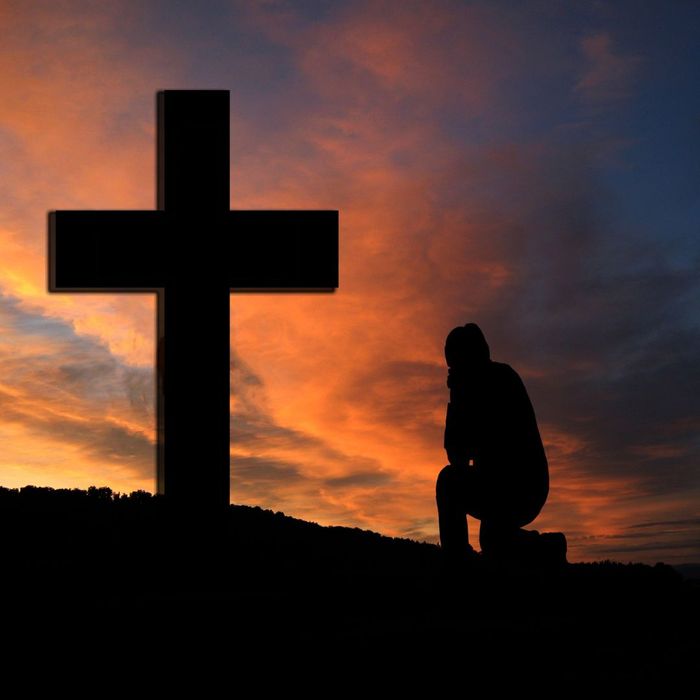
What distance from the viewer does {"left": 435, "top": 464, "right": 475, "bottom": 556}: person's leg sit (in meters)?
8.58

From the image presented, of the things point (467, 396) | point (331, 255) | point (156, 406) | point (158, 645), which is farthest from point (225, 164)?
point (158, 645)

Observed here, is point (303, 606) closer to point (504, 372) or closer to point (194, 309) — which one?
point (504, 372)

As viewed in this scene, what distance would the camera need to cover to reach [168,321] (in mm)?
10289

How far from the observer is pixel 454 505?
339 inches

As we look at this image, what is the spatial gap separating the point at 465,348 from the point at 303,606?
2.63m

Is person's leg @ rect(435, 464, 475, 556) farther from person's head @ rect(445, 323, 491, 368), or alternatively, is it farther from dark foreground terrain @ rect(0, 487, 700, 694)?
person's head @ rect(445, 323, 491, 368)

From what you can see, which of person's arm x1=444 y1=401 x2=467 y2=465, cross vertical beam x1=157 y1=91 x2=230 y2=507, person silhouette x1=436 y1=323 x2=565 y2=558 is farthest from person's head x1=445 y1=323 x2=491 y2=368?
cross vertical beam x1=157 y1=91 x2=230 y2=507

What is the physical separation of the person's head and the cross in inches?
95.6

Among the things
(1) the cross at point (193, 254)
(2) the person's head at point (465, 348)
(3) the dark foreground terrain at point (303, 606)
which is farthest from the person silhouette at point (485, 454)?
(1) the cross at point (193, 254)

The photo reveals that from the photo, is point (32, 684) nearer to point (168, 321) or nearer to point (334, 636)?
point (334, 636)

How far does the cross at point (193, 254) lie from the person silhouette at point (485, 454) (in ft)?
8.40

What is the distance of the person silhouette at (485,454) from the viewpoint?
8586 millimetres

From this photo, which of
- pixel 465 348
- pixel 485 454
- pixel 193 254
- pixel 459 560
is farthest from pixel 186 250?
pixel 459 560

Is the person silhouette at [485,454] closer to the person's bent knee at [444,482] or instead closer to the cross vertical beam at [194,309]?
the person's bent knee at [444,482]
